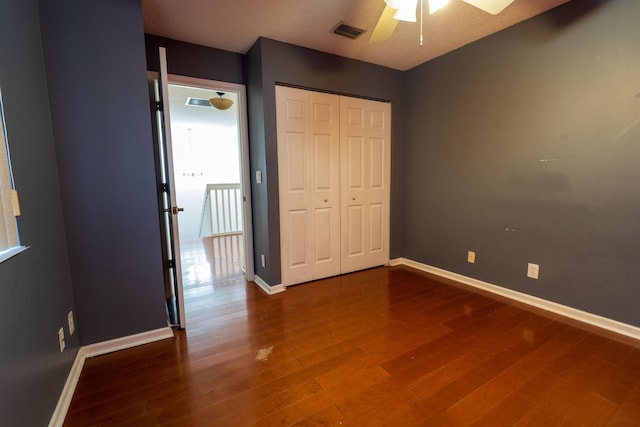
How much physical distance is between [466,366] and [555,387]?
43 cm

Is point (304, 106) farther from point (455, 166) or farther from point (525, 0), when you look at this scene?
point (525, 0)

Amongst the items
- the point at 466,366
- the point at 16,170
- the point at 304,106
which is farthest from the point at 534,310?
the point at 16,170

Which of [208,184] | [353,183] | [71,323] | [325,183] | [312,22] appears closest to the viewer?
[71,323]

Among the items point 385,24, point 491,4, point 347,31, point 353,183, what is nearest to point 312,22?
point 347,31

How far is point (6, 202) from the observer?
1.06 metres

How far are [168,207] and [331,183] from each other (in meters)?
1.67

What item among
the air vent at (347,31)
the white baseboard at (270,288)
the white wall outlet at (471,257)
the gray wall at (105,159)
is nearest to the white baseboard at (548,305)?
the white wall outlet at (471,257)

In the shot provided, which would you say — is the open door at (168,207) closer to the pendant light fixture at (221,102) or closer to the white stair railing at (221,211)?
the pendant light fixture at (221,102)

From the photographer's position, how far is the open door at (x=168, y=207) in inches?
79.0

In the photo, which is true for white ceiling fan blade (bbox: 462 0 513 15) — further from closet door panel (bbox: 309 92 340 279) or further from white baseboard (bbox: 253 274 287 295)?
white baseboard (bbox: 253 274 287 295)

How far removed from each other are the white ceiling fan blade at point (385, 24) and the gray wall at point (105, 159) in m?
1.60

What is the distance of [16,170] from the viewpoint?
119 cm

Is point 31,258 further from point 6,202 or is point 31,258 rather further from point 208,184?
point 208,184

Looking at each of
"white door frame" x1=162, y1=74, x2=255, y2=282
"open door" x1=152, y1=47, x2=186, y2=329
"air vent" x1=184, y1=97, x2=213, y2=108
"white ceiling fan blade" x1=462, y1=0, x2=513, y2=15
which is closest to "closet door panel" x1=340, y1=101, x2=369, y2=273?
"white door frame" x1=162, y1=74, x2=255, y2=282
